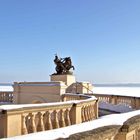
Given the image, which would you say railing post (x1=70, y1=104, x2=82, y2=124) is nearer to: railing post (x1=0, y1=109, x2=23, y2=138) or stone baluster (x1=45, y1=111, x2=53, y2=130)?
stone baluster (x1=45, y1=111, x2=53, y2=130)

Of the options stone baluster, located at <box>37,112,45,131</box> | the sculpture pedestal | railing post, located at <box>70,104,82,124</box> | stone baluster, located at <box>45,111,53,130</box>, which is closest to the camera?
stone baluster, located at <box>37,112,45,131</box>

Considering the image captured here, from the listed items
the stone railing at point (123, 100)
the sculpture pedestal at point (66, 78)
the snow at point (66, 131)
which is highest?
the sculpture pedestal at point (66, 78)

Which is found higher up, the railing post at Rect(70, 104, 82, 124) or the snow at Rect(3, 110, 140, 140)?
the snow at Rect(3, 110, 140, 140)

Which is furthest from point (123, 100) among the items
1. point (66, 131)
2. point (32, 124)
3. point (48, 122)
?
point (66, 131)

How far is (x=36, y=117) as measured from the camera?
664 cm

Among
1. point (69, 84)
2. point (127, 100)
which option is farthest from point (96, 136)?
point (69, 84)

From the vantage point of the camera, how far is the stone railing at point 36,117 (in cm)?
589

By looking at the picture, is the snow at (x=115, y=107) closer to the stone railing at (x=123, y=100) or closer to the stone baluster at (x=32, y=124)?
the stone railing at (x=123, y=100)

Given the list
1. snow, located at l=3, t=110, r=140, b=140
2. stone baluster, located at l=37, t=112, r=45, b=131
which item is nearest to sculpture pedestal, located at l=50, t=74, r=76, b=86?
stone baluster, located at l=37, t=112, r=45, b=131

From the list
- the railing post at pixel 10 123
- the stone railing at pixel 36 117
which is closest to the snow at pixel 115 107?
the stone railing at pixel 36 117

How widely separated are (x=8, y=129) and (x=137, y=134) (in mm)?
3014

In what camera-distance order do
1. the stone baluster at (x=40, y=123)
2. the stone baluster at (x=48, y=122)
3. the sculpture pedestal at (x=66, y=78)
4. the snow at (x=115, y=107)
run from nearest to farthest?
the stone baluster at (x=40, y=123) → the stone baluster at (x=48, y=122) → the snow at (x=115, y=107) → the sculpture pedestal at (x=66, y=78)

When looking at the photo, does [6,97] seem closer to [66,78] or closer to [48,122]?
[66,78]

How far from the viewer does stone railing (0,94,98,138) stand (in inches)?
232
